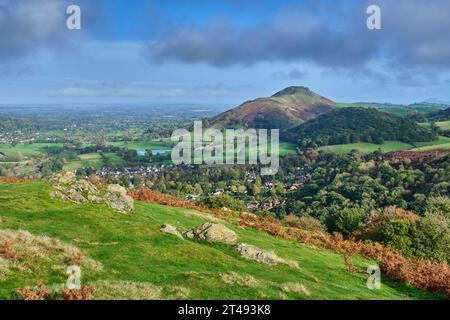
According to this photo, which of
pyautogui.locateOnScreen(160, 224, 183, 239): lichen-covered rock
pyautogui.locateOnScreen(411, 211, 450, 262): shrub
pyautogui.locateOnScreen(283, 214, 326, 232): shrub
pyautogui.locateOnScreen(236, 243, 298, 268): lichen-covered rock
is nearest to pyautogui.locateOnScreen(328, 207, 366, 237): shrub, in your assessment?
pyautogui.locateOnScreen(283, 214, 326, 232): shrub

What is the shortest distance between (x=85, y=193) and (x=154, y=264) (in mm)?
15527

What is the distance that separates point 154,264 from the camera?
64.2 feet

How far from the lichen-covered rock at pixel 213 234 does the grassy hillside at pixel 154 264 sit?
588mm

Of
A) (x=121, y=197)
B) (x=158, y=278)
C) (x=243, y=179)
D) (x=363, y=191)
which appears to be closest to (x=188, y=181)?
(x=243, y=179)

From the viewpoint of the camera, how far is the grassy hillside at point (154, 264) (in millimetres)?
16125

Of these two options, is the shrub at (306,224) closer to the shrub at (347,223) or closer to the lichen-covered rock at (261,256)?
the shrub at (347,223)

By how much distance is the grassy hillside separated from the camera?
16.1 meters

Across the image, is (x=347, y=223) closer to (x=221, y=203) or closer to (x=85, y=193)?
(x=221, y=203)

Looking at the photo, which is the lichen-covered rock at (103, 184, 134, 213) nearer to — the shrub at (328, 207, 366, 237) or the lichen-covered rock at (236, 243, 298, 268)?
the lichen-covered rock at (236, 243, 298, 268)

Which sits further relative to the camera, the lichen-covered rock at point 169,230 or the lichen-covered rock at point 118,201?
the lichen-covered rock at point 118,201

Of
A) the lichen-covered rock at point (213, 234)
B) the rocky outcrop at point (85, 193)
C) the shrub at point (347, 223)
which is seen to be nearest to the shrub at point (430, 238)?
the shrub at point (347, 223)
